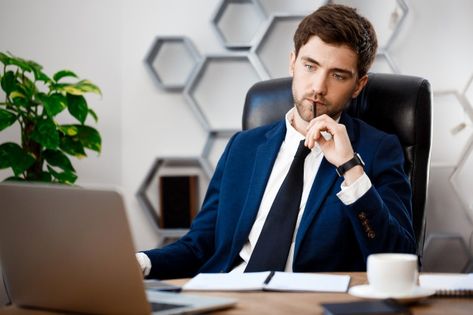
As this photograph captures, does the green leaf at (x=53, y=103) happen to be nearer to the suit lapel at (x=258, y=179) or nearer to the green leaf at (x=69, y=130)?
the green leaf at (x=69, y=130)

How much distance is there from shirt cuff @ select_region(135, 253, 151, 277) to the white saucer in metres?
0.55

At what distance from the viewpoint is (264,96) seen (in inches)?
83.0

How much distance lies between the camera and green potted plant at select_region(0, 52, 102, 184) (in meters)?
2.78

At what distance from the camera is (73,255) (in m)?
1.00

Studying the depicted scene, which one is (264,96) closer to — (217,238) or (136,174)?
(217,238)

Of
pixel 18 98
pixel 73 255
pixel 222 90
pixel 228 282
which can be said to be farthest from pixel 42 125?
pixel 73 255

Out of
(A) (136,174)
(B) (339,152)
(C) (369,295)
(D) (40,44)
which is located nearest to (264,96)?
(B) (339,152)

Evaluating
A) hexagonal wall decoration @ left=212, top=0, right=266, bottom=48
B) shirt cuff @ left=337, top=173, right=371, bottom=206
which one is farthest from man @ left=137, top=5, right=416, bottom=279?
hexagonal wall decoration @ left=212, top=0, right=266, bottom=48

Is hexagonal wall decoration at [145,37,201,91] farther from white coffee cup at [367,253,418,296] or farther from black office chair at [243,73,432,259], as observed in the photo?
white coffee cup at [367,253,418,296]

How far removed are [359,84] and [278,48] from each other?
1.22m

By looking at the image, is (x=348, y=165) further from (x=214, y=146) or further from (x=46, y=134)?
(x=214, y=146)

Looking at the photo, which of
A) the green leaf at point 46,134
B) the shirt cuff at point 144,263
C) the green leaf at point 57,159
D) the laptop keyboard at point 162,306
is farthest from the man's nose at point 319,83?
the green leaf at point 57,159

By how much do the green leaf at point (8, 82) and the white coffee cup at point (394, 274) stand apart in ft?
6.66

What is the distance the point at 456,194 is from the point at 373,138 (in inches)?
50.3
